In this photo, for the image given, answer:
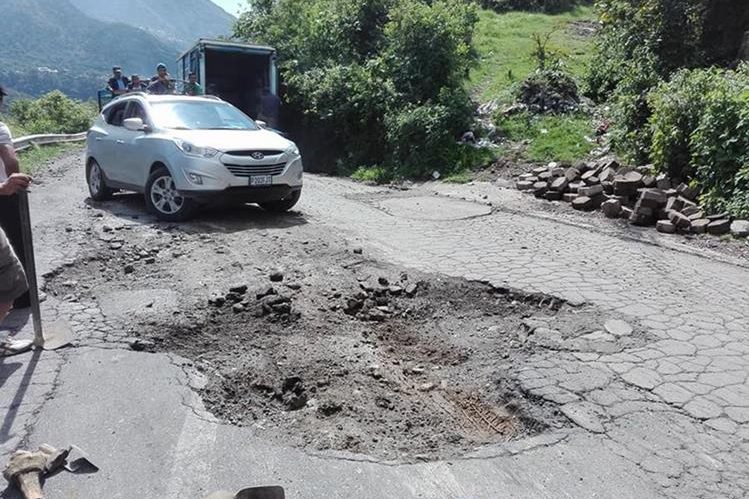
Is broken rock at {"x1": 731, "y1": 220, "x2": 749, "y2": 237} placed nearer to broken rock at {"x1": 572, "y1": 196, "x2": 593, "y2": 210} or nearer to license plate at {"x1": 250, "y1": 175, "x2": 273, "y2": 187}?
broken rock at {"x1": 572, "y1": 196, "x2": 593, "y2": 210}

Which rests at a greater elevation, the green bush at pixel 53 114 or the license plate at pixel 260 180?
the license plate at pixel 260 180

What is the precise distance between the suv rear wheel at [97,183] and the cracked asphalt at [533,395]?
3382 millimetres

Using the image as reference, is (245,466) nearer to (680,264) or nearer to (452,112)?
(680,264)

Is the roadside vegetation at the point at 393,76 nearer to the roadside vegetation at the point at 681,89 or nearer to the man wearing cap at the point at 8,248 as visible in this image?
the roadside vegetation at the point at 681,89

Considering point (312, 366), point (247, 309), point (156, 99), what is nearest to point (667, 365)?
point (312, 366)

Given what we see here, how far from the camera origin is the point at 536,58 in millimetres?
18500

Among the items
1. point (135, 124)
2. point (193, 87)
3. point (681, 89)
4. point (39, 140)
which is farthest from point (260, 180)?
point (39, 140)

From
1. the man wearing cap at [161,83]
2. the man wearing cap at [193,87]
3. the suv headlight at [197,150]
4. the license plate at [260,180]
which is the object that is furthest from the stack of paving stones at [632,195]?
the man wearing cap at [193,87]

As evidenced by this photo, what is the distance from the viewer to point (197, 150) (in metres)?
8.10

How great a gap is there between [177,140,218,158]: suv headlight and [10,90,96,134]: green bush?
24.2 m

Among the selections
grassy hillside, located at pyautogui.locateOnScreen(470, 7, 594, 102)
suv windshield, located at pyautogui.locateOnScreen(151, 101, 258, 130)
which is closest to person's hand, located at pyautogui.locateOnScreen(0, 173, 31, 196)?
suv windshield, located at pyautogui.locateOnScreen(151, 101, 258, 130)

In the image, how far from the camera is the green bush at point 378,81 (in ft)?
47.1

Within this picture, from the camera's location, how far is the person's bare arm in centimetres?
439

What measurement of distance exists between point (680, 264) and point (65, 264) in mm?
6629
